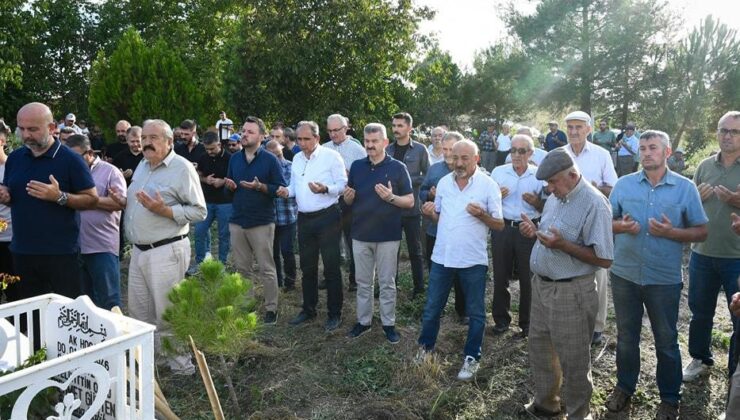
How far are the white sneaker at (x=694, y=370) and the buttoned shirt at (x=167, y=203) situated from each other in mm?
4126

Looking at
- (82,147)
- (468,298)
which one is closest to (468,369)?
(468,298)

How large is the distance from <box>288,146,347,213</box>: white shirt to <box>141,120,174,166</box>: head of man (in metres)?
1.54

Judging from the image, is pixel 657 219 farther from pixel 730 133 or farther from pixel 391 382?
pixel 391 382

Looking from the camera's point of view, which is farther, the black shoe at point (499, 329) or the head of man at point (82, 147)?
the black shoe at point (499, 329)

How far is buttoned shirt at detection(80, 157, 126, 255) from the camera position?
5.05m

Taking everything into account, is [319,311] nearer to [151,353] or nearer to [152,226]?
[152,226]

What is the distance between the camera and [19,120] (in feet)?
13.9

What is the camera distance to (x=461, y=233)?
4.68m

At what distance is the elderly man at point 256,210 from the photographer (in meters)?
5.88

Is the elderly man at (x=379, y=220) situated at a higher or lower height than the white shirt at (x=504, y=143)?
lower

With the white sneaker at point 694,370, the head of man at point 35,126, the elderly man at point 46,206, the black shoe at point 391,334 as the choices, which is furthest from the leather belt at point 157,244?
the white sneaker at point 694,370

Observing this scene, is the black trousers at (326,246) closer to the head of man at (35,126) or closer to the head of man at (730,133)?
the head of man at (35,126)

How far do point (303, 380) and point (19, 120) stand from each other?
2.88 metres

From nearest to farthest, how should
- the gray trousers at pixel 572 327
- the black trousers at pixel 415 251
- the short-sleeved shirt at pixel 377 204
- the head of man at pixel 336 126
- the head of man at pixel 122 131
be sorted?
the gray trousers at pixel 572 327
the short-sleeved shirt at pixel 377 204
the head of man at pixel 336 126
the black trousers at pixel 415 251
the head of man at pixel 122 131
